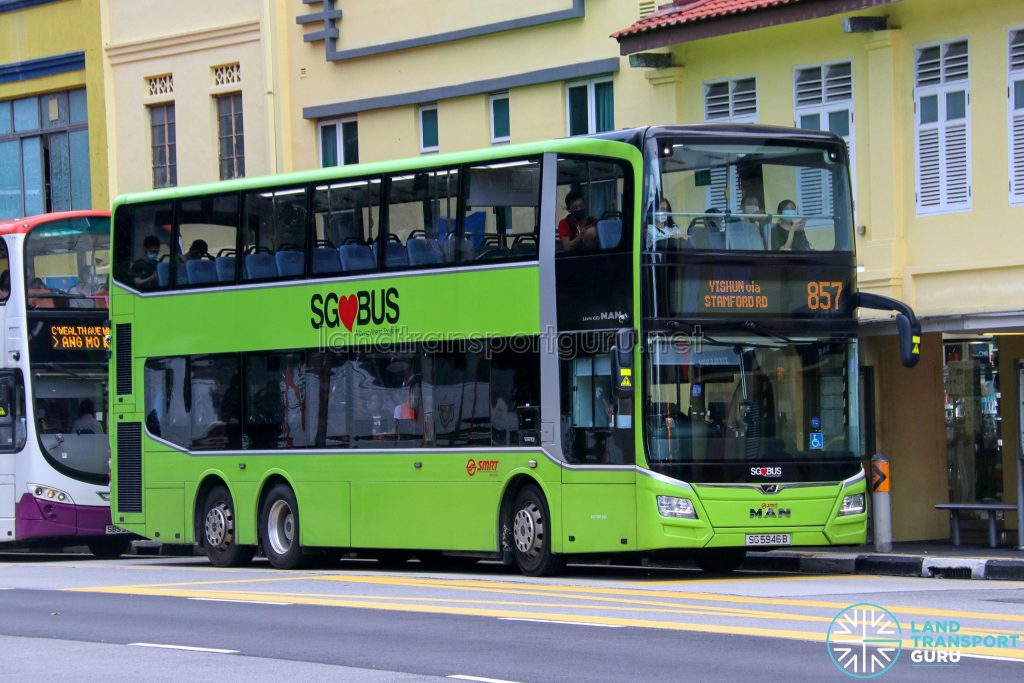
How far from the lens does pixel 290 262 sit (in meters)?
22.5

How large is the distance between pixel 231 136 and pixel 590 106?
8.64 meters

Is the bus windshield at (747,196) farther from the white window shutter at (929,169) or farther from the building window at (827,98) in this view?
the building window at (827,98)

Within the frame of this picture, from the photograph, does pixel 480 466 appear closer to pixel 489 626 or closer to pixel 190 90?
pixel 489 626

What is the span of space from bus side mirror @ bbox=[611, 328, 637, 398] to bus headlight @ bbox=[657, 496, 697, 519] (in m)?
1.14

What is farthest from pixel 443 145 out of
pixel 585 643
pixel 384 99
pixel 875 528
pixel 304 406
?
pixel 585 643

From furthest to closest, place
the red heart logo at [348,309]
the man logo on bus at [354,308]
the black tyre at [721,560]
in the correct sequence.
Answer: the red heart logo at [348,309]
the man logo on bus at [354,308]
the black tyre at [721,560]

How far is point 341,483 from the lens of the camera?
22.1 metres

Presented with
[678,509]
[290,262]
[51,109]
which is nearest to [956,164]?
[678,509]

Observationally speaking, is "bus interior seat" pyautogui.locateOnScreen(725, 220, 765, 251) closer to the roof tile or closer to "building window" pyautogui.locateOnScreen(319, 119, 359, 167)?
the roof tile

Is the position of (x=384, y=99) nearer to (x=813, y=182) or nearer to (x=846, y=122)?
(x=846, y=122)

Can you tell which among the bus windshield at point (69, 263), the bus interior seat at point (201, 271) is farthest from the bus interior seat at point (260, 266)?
the bus windshield at point (69, 263)

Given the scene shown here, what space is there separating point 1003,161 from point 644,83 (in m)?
6.27

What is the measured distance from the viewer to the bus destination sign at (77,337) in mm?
26500

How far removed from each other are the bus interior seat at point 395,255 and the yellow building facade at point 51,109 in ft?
52.1
